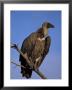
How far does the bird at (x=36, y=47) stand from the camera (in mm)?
907

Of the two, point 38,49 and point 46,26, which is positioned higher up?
point 46,26

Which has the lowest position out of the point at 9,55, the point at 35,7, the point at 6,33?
the point at 9,55

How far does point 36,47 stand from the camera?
0.91 metres

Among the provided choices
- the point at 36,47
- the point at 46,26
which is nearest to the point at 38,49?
the point at 36,47

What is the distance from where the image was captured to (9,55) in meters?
0.90

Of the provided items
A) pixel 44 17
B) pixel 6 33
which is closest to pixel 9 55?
pixel 6 33

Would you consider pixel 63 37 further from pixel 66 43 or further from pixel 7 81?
pixel 7 81

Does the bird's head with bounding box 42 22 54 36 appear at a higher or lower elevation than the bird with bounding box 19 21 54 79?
higher

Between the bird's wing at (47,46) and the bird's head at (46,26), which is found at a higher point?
the bird's head at (46,26)

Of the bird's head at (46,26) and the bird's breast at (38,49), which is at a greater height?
the bird's head at (46,26)

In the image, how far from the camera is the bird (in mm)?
907

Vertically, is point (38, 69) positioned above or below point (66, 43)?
below

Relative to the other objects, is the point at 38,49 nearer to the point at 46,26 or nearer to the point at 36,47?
the point at 36,47

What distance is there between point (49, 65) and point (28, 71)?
0.10 m
